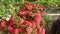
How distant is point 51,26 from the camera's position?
8.87ft

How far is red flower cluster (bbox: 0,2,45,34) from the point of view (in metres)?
2.04

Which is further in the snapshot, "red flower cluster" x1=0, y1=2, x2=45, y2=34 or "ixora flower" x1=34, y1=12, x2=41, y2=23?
"ixora flower" x1=34, y1=12, x2=41, y2=23

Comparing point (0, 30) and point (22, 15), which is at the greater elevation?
point (22, 15)

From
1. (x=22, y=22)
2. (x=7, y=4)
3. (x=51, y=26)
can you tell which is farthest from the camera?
(x=51, y=26)

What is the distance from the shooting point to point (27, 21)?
2107 mm

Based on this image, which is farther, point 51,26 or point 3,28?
point 51,26

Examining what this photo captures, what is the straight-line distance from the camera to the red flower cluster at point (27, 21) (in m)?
2.04

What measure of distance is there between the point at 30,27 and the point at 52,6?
84 centimetres

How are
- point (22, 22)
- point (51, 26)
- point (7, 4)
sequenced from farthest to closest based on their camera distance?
point (51, 26) → point (7, 4) → point (22, 22)

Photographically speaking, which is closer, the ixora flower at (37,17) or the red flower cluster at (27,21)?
the red flower cluster at (27,21)

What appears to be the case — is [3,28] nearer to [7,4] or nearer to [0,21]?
[0,21]

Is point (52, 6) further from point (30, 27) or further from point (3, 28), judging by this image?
point (3, 28)

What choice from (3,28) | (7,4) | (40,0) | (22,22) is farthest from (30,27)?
(40,0)

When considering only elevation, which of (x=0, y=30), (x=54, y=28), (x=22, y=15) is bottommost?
(x=54, y=28)
